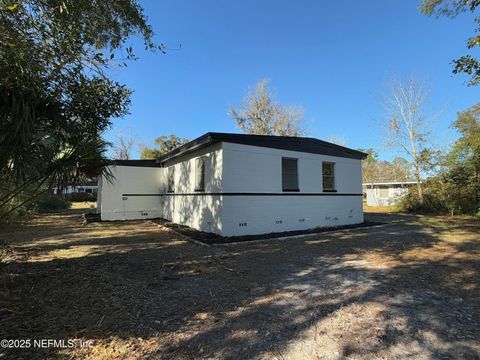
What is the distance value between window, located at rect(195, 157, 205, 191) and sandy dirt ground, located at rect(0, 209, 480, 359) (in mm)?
3675

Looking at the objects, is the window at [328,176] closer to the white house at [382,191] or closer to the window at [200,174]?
the window at [200,174]

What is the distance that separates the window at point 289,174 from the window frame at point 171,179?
5.47 metres

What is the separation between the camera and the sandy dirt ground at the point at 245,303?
2.85 meters

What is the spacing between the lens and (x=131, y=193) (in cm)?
1472

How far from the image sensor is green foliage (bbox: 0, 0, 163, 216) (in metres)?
3.98

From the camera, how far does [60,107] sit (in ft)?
15.2

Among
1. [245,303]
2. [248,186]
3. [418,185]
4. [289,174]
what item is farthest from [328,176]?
[418,185]

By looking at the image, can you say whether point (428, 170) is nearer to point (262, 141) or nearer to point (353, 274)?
point (262, 141)

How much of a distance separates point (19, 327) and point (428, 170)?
2468cm

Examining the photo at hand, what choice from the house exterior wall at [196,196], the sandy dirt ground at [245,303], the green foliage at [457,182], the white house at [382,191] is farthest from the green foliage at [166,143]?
the sandy dirt ground at [245,303]

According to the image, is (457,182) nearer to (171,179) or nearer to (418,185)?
(418,185)

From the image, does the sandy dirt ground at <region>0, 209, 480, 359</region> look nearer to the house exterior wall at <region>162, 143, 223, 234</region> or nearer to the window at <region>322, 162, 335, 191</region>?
the house exterior wall at <region>162, 143, 223, 234</region>

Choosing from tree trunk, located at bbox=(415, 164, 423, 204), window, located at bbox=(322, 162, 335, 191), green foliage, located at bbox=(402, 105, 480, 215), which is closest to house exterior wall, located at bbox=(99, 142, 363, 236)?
window, located at bbox=(322, 162, 335, 191)

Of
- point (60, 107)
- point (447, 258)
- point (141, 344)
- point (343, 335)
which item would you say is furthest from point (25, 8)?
point (447, 258)
